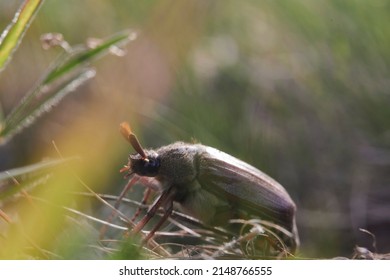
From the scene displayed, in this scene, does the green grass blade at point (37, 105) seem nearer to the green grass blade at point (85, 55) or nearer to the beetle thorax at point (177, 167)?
the green grass blade at point (85, 55)

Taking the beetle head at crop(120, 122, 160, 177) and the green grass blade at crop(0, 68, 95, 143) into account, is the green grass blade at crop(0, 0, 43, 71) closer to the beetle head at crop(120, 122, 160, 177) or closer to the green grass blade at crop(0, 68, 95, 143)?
the green grass blade at crop(0, 68, 95, 143)

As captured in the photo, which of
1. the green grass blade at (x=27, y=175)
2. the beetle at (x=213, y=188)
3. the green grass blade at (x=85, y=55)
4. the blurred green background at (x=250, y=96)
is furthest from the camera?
the blurred green background at (x=250, y=96)

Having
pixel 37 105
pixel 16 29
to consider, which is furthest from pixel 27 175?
pixel 16 29

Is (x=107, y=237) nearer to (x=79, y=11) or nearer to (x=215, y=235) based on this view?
(x=215, y=235)

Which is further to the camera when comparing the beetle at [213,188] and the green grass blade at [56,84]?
the beetle at [213,188]

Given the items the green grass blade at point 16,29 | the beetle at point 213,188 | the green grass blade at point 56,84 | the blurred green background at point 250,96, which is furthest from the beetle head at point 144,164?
the blurred green background at point 250,96

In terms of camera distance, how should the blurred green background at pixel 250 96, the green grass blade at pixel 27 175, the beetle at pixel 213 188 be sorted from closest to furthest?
1. the green grass blade at pixel 27 175
2. the beetle at pixel 213 188
3. the blurred green background at pixel 250 96

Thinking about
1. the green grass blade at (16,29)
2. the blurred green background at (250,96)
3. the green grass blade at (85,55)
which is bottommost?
the blurred green background at (250,96)
